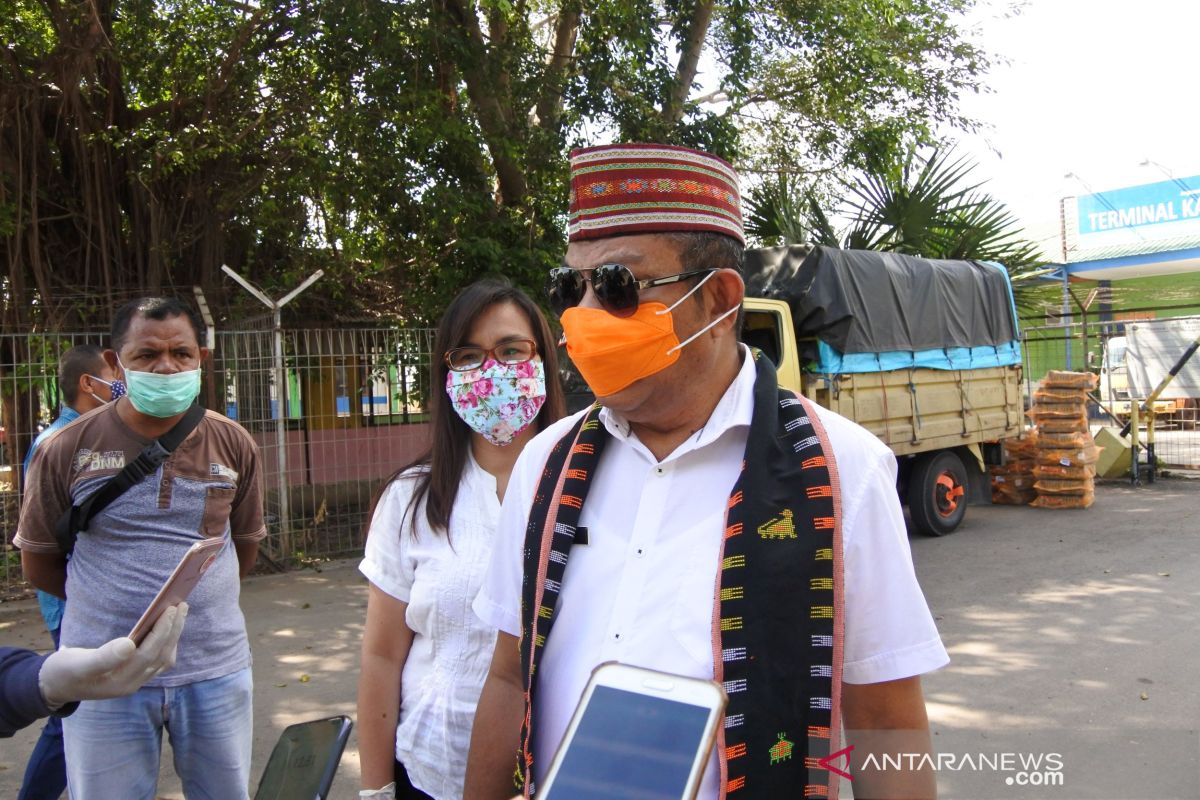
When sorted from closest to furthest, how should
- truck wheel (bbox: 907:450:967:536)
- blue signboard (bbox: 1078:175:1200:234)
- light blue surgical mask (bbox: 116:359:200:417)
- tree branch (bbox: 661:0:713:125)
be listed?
light blue surgical mask (bbox: 116:359:200:417), truck wheel (bbox: 907:450:967:536), tree branch (bbox: 661:0:713:125), blue signboard (bbox: 1078:175:1200:234)

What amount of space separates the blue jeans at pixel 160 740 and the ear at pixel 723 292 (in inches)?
78.4

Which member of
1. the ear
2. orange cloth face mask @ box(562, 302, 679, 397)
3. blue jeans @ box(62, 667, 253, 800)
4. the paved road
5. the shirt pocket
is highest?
the ear

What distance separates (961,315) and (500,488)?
8487 millimetres

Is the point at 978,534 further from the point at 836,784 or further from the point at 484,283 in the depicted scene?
the point at 836,784

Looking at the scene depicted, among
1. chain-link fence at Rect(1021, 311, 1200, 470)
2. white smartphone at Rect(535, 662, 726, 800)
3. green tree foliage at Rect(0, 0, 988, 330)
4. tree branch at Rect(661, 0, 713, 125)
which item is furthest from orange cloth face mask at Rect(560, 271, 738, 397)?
chain-link fence at Rect(1021, 311, 1200, 470)

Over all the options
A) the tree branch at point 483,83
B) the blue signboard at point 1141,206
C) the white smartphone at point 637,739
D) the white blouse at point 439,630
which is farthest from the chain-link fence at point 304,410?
the blue signboard at point 1141,206

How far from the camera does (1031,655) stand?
5.36 meters

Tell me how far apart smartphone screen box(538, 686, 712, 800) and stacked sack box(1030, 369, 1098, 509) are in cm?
1087

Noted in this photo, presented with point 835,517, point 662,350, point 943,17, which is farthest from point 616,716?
point 943,17

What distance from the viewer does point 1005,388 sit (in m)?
10.2

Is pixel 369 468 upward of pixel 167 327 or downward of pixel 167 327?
downward

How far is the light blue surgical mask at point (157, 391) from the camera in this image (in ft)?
9.26

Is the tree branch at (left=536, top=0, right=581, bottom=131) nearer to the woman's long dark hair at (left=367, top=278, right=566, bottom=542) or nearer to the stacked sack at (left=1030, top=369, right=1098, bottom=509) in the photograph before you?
the stacked sack at (left=1030, top=369, right=1098, bottom=509)

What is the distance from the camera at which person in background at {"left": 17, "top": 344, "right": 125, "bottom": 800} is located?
3.37 meters
